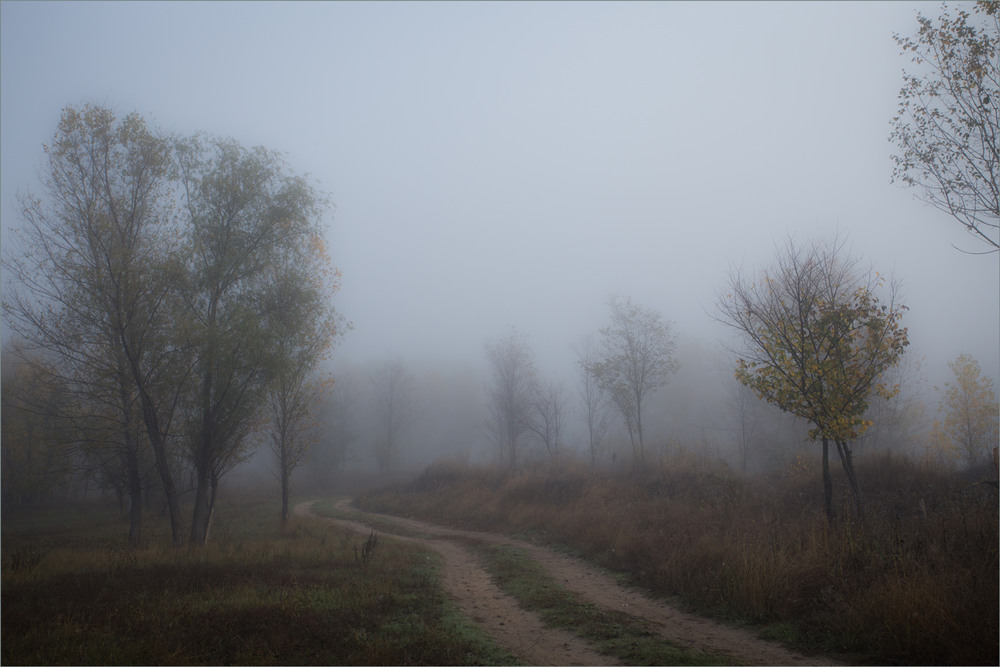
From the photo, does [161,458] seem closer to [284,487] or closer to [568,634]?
[284,487]

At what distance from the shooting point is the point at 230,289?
50.6 feet

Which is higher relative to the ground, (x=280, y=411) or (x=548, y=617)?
(x=280, y=411)

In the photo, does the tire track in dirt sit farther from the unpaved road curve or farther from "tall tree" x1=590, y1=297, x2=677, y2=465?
"tall tree" x1=590, y1=297, x2=677, y2=465

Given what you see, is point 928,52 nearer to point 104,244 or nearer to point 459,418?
point 104,244

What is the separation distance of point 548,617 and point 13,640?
7211 mm

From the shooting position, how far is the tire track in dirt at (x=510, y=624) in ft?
21.1

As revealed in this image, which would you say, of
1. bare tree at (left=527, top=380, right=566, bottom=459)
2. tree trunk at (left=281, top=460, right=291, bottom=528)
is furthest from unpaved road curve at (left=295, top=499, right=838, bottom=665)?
bare tree at (left=527, top=380, right=566, bottom=459)

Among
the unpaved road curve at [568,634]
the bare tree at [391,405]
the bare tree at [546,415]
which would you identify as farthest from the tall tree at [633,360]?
the bare tree at [391,405]

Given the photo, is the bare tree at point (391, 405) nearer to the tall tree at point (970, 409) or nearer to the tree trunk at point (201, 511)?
the tree trunk at point (201, 511)

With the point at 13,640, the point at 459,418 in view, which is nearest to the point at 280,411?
the point at 13,640

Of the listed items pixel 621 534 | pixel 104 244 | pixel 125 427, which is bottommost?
pixel 621 534

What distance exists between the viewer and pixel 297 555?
12.0 metres

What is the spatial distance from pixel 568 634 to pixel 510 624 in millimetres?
1125

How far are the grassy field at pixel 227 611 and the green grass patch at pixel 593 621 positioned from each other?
1512mm
